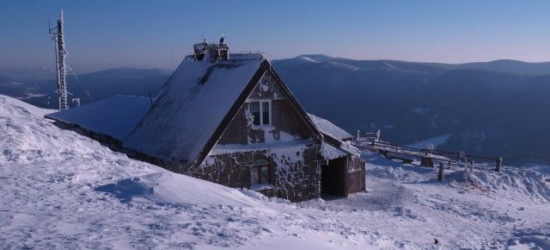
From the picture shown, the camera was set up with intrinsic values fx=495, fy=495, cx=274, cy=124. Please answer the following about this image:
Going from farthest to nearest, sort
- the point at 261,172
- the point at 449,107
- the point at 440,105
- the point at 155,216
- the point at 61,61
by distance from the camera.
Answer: the point at 440,105
the point at 449,107
the point at 61,61
the point at 261,172
the point at 155,216

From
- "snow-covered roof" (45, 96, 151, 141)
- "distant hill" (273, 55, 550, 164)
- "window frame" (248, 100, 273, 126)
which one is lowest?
"distant hill" (273, 55, 550, 164)

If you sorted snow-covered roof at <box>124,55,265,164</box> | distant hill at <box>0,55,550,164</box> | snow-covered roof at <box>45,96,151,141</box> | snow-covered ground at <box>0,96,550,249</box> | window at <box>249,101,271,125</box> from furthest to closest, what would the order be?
distant hill at <box>0,55,550,164</box>, snow-covered roof at <box>45,96,151,141</box>, window at <box>249,101,271,125</box>, snow-covered roof at <box>124,55,265,164</box>, snow-covered ground at <box>0,96,550,249</box>

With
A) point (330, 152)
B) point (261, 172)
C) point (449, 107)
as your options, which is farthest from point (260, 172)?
point (449, 107)

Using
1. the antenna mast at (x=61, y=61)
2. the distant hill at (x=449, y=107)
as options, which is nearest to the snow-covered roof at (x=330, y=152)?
the antenna mast at (x=61, y=61)

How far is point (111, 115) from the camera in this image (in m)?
30.5

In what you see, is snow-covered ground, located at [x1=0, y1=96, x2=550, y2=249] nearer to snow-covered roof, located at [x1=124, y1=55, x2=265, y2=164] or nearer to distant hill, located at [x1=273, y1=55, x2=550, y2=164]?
snow-covered roof, located at [x1=124, y1=55, x2=265, y2=164]

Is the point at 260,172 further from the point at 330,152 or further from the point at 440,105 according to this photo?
the point at 440,105

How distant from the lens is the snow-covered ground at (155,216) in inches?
346

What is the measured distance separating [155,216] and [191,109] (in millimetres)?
13694

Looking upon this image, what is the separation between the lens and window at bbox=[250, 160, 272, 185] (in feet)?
72.7

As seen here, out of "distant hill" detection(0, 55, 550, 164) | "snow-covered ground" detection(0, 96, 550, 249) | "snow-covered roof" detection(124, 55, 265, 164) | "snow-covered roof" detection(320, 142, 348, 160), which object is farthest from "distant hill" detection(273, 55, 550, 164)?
"snow-covered roof" detection(124, 55, 265, 164)

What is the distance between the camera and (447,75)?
564 ft

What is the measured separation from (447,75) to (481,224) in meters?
162

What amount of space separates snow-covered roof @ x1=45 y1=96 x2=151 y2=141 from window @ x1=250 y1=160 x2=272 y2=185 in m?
8.43
